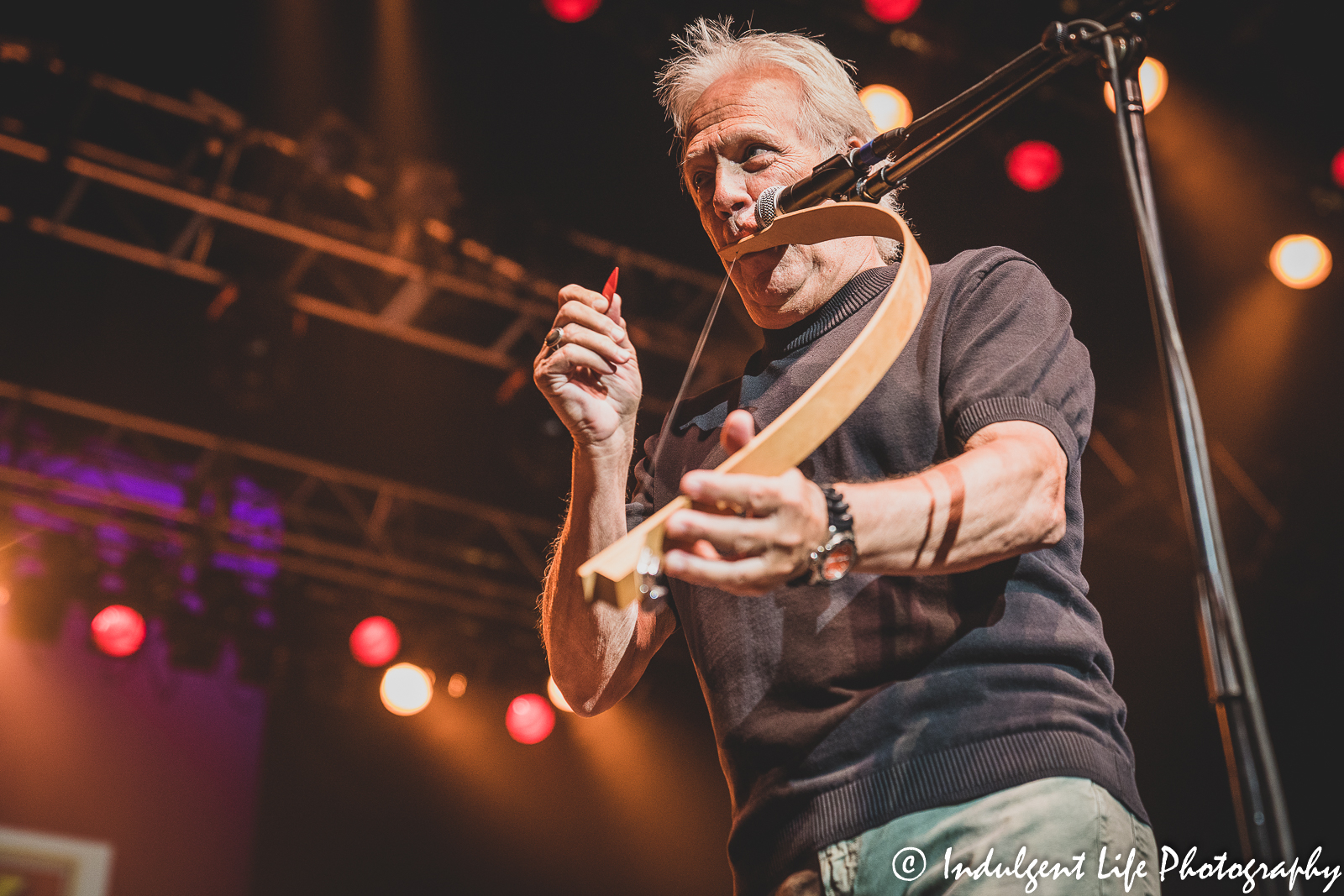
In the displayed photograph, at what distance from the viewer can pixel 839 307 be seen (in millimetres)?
2293

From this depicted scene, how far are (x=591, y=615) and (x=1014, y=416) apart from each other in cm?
93

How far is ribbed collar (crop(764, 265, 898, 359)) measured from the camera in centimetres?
228

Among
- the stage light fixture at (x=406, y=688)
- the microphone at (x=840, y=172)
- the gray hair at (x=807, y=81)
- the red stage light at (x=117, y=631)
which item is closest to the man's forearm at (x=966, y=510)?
the microphone at (x=840, y=172)

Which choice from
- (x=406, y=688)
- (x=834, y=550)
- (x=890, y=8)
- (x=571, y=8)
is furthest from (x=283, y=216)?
(x=834, y=550)

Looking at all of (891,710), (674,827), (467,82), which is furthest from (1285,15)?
(674,827)

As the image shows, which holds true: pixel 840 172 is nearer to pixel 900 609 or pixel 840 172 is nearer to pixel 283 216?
pixel 900 609

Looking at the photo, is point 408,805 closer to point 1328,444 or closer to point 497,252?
point 497,252

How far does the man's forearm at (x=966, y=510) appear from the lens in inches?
53.6

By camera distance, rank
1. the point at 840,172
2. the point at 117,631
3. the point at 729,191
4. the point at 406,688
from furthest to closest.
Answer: the point at 406,688, the point at 117,631, the point at 729,191, the point at 840,172

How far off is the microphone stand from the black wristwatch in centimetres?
37

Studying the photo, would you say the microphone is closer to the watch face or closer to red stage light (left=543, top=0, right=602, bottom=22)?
the watch face

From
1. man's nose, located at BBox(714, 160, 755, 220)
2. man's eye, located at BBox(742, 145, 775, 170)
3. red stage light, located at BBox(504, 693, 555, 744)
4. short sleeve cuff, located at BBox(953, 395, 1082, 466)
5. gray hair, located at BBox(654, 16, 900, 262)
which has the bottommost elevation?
short sleeve cuff, located at BBox(953, 395, 1082, 466)

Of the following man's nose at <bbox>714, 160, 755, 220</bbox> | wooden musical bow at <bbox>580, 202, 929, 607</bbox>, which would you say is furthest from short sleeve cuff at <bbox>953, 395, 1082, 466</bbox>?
man's nose at <bbox>714, 160, 755, 220</bbox>

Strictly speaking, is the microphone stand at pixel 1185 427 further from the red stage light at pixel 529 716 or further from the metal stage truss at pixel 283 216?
the red stage light at pixel 529 716
